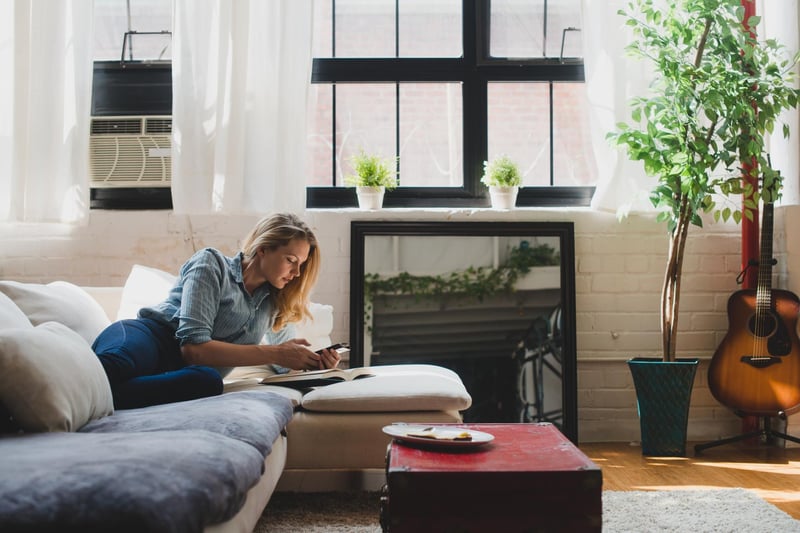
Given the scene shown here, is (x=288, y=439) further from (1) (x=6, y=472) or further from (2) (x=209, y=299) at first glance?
(1) (x=6, y=472)

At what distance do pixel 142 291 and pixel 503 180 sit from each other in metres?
1.74

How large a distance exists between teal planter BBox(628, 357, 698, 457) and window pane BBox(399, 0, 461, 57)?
1.81 m

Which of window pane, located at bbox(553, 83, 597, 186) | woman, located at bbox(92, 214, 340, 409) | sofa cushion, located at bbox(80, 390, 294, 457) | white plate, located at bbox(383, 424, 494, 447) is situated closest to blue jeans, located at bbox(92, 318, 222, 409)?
woman, located at bbox(92, 214, 340, 409)

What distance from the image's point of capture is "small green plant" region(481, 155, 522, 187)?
388 centimetres

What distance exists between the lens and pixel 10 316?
6.90ft

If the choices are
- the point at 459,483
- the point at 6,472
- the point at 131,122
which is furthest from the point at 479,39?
the point at 6,472

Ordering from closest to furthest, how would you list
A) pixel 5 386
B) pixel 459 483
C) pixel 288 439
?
1. pixel 459 483
2. pixel 5 386
3. pixel 288 439

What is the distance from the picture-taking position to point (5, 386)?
5.58 ft

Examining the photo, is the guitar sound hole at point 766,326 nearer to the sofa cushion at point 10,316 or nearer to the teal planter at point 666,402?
the teal planter at point 666,402

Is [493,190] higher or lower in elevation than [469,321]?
higher

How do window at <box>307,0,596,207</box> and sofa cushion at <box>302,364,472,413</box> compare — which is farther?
window at <box>307,0,596,207</box>

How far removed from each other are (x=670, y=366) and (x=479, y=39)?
181cm

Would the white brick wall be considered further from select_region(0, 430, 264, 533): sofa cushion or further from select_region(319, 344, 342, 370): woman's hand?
select_region(0, 430, 264, 533): sofa cushion

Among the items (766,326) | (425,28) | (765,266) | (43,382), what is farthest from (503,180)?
(43,382)
